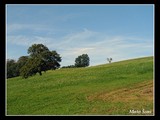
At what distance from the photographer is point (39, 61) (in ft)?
73.2

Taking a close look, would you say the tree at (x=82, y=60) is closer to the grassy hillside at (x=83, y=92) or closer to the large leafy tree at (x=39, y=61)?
the grassy hillside at (x=83, y=92)

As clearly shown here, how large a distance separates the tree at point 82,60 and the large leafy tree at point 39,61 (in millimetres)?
613

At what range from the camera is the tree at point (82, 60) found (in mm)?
21812

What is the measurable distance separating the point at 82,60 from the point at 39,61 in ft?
5.04

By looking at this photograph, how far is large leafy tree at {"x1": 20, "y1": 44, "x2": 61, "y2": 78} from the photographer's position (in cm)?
2186

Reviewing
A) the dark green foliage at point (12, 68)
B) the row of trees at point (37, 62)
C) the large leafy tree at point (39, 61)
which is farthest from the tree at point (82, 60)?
the dark green foliage at point (12, 68)

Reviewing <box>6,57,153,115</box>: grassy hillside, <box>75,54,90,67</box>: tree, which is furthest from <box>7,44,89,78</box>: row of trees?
<box>6,57,153,115</box>: grassy hillside

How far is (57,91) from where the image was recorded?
22.3 meters

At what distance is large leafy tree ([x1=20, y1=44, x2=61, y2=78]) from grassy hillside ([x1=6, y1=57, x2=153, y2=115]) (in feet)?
0.72

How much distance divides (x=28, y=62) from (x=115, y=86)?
314cm
